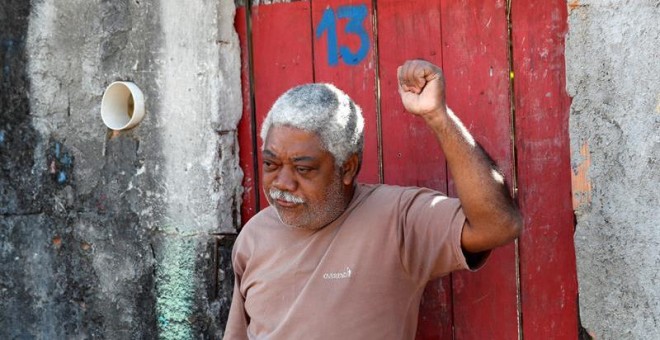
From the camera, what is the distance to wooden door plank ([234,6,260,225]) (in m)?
3.29

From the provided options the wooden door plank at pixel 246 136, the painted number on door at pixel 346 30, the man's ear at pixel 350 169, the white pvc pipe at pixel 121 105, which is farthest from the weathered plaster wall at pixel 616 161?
the white pvc pipe at pixel 121 105

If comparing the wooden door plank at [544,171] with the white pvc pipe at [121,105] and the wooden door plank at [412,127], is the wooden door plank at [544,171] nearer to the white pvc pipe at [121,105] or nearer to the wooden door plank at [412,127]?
the wooden door plank at [412,127]

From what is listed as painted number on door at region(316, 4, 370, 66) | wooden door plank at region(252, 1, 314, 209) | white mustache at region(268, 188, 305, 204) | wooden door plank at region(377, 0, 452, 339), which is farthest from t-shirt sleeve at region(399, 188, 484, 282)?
wooden door plank at region(252, 1, 314, 209)

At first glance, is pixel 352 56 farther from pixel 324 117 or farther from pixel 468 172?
pixel 468 172

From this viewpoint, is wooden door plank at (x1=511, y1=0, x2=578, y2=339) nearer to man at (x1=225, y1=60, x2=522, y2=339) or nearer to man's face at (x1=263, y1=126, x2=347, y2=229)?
man at (x1=225, y1=60, x2=522, y2=339)

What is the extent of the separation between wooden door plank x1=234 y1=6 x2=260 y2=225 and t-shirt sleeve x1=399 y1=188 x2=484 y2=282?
3.05 feet

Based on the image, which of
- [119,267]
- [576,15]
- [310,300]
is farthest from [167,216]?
[576,15]

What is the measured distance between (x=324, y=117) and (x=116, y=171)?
4.00 feet

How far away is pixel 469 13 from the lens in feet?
9.44

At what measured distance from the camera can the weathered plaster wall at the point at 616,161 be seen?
2.45m

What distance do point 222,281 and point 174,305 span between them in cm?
22

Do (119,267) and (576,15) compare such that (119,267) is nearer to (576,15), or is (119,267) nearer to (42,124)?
(42,124)

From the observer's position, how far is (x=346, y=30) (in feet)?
10.1

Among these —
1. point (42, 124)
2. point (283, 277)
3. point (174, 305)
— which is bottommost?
point (174, 305)
